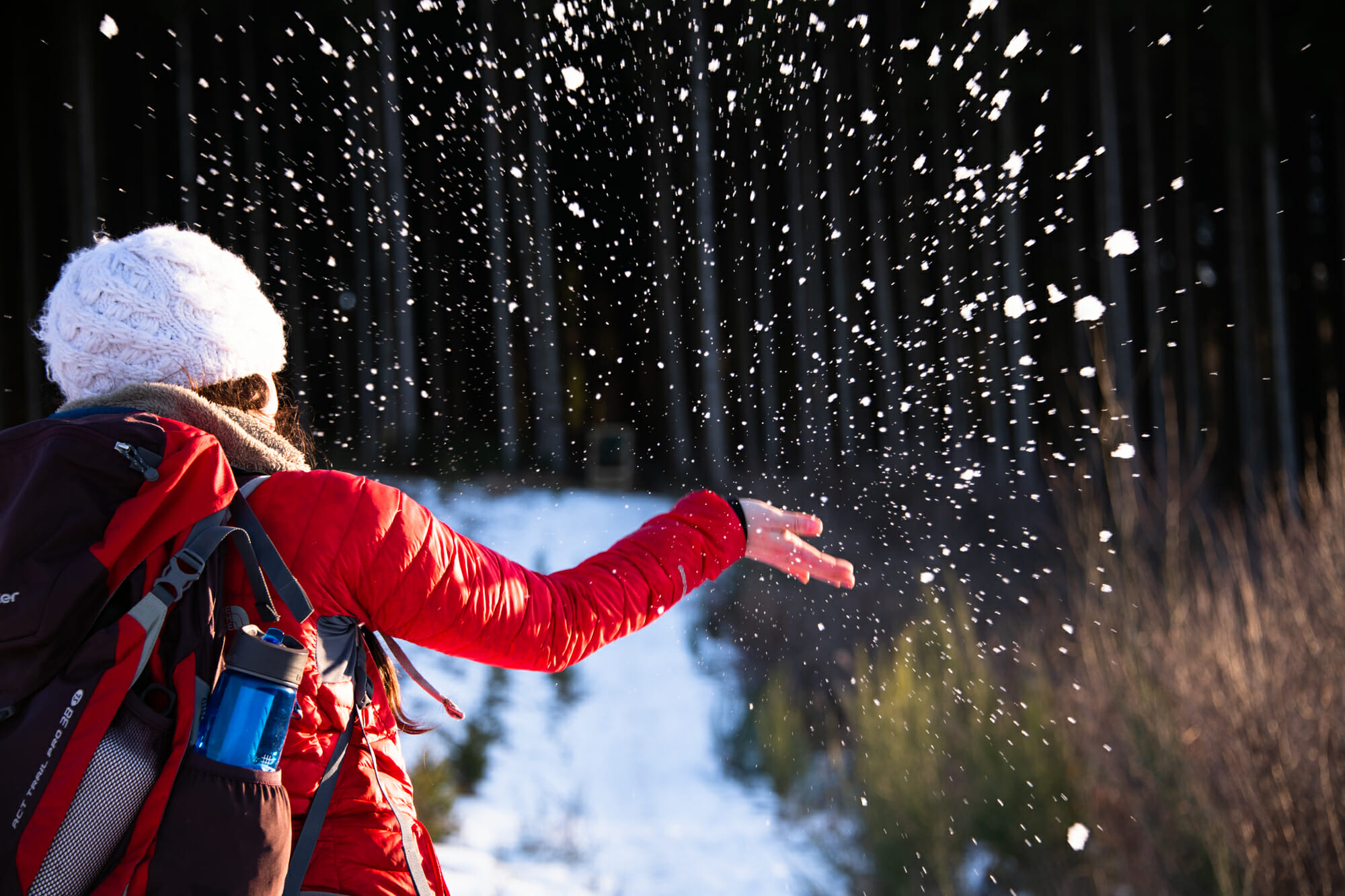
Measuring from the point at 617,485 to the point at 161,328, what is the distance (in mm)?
8634

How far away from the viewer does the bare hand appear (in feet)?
5.78

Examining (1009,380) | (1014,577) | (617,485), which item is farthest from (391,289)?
(1009,380)

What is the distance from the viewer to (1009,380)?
12.6 meters

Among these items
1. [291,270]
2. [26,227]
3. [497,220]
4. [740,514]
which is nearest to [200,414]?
[740,514]

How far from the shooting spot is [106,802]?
897 millimetres

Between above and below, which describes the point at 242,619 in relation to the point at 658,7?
below

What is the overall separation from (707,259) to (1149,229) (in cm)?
717

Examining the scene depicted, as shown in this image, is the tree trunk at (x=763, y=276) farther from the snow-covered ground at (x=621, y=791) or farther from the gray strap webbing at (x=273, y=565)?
the gray strap webbing at (x=273, y=565)

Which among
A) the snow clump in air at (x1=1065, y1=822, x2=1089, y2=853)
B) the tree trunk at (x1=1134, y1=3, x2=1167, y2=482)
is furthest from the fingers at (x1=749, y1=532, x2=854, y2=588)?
the tree trunk at (x1=1134, y1=3, x2=1167, y2=482)

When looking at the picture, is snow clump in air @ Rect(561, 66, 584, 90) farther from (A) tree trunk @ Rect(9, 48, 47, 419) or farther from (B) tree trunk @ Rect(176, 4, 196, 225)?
(A) tree trunk @ Rect(9, 48, 47, 419)

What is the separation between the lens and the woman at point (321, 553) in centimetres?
109

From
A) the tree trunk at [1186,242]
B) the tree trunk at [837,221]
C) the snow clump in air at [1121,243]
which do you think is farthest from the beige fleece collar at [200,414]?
the tree trunk at [1186,242]

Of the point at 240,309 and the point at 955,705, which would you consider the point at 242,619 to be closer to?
the point at 240,309

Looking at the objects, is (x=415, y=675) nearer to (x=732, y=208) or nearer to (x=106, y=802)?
(x=106, y=802)
